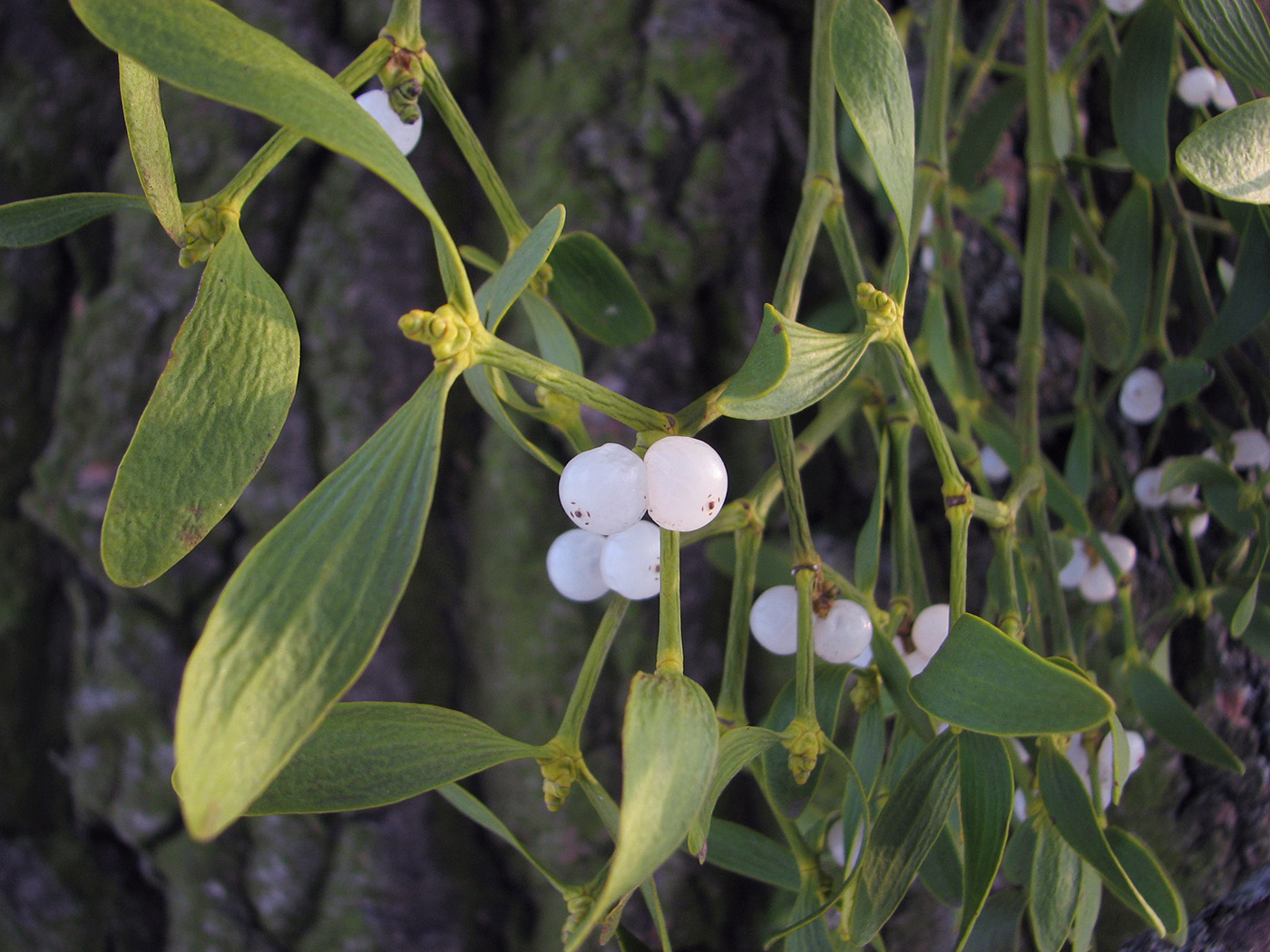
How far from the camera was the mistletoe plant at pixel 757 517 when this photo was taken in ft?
0.67

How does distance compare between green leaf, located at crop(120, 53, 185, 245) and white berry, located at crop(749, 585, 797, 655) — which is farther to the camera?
white berry, located at crop(749, 585, 797, 655)

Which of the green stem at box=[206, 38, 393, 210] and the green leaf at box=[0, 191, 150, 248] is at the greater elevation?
the green stem at box=[206, 38, 393, 210]

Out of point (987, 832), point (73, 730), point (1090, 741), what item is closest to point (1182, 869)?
point (1090, 741)

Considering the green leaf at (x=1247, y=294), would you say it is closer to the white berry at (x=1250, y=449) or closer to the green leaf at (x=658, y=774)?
the white berry at (x=1250, y=449)

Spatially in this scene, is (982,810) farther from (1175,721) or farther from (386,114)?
(386,114)

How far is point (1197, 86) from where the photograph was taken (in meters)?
0.62

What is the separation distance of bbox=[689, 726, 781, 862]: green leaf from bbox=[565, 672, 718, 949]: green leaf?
0.03 meters

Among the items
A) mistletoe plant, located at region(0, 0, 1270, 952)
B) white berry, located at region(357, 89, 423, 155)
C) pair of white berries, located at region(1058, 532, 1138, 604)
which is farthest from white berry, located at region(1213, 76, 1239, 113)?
white berry, located at region(357, 89, 423, 155)

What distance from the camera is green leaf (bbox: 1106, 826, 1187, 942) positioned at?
34 centimetres

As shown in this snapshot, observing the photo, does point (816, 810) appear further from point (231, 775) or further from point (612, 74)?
point (612, 74)

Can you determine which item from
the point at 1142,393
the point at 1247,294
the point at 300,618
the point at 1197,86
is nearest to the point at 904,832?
the point at 300,618

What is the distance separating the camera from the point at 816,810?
51 cm

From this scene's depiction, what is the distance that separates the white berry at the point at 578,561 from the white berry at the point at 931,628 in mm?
154

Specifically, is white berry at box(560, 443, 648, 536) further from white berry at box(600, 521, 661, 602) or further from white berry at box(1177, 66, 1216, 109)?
white berry at box(1177, 66, 1216, 109)
